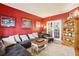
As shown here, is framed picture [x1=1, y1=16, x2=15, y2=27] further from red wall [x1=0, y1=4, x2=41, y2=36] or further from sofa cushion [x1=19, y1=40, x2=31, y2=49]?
sofa cushion [x1=19, y1=40, x2=31, y2=49]

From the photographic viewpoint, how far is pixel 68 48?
1.72m

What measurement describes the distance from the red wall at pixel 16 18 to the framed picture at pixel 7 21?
6 cm

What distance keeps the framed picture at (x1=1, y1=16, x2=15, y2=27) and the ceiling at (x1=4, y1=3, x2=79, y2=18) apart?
255mm

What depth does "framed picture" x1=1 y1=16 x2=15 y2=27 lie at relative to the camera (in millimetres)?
1675

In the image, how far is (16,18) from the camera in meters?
1.75

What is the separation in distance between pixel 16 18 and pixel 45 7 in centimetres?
60

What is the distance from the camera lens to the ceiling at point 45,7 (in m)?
1.70

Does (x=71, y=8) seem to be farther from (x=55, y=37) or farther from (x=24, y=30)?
(x=24, y=30)

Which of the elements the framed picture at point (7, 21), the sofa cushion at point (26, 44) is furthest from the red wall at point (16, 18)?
the sofa cushion at point (26, 44)

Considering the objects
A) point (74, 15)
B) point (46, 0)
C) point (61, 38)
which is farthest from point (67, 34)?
point (46, 0)

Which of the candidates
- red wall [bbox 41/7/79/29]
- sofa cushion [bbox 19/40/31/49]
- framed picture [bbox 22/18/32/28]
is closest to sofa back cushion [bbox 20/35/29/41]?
sofa cushion [bbox 19/40/31/49]

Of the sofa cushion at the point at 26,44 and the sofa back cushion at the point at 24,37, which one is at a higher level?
Result: the sofa back cushion at the point at 24,37

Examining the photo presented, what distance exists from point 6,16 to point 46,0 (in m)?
0.81

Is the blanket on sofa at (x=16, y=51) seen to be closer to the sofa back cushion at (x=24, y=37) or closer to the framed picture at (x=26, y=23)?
the sofa back cushion at (x=24, y=37)
